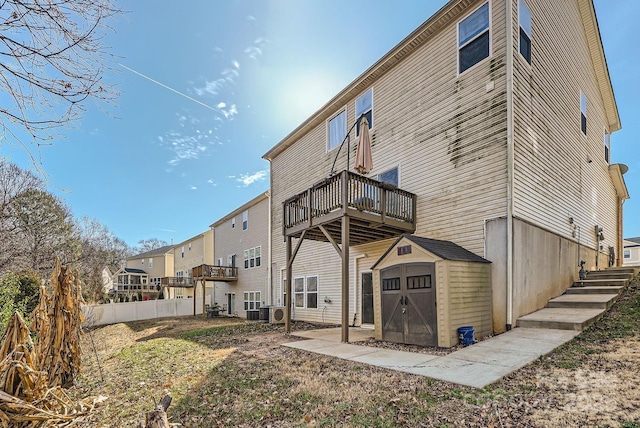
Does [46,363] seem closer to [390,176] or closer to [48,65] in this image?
[48,65]

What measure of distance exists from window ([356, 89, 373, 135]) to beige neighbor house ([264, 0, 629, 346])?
8cm

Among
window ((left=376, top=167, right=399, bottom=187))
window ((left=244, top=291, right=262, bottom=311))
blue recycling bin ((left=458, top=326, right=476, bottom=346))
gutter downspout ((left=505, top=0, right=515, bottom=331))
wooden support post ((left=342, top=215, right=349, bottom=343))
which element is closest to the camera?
blue recycling bin ((left=458, top=326, right=476, bottom=346))

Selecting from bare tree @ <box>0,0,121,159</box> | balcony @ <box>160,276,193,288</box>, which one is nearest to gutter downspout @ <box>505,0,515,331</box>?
bare tree @ <box>0,0,121,159</box>

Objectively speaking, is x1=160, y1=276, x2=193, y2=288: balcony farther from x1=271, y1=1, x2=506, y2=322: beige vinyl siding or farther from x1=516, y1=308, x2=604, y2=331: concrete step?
x1=516, y1=308, x2=604, y2=331: concrete step

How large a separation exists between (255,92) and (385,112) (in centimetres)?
484

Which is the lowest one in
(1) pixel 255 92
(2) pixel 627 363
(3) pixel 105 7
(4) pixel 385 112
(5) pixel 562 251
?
(2) pixel 627 363

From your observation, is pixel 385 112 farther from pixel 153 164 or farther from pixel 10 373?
pixel 153 164

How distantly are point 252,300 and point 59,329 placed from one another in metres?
15.5

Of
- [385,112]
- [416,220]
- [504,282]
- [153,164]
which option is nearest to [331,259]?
[416,220]

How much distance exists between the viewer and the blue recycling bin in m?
7.10

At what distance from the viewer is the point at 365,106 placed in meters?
Result: 12.8

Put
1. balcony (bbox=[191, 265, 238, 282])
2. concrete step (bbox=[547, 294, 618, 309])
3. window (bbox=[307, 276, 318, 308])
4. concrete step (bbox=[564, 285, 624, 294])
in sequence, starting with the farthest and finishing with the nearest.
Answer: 1. balcony (bbox=[191, 265, 238, 282])
2. window (bbox=[307, 276, 318, 308])
3. concrete step (bbox=[564, 285, 624, 294])
4. concrete step (bbox=[547, 294, 618, 309])

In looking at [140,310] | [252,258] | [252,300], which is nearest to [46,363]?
[252,300]

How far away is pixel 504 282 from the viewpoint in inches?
312
